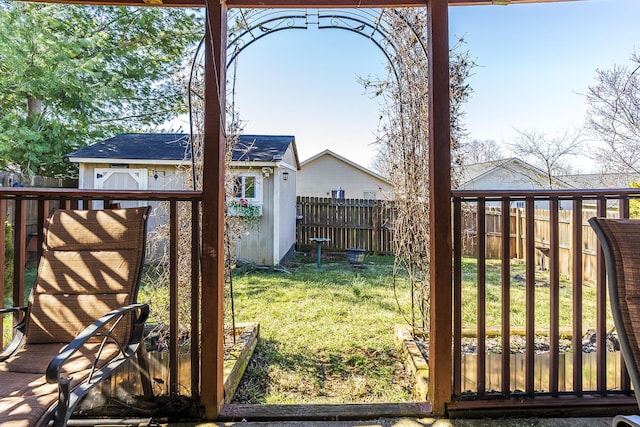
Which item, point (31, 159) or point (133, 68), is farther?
point (133, 68)

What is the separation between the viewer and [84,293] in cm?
178

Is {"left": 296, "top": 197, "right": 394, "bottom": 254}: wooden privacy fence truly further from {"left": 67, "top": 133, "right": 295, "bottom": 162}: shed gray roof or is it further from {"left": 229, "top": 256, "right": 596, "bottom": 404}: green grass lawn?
{"left": 229, "top": 256, "right": 596, "bottom": 404}: green grass lawn

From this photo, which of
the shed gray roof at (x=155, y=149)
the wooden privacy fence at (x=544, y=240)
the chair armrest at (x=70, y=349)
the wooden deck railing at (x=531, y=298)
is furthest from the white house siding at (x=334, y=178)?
the chair armrest at (x=70, y=349)

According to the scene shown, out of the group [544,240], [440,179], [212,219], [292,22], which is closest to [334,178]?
[544,240]

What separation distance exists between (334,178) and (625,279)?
1544cm

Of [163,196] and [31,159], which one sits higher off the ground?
[31,159]

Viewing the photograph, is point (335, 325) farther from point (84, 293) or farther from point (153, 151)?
point (153, 151)

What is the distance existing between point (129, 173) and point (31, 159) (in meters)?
3.87

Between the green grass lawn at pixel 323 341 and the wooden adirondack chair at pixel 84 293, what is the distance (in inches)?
34.8

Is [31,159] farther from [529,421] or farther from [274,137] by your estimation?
[529,421]

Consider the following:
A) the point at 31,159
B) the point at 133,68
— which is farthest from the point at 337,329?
the point at 133,68

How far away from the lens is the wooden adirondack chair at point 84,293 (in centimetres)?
161

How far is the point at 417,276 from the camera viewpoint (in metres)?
3.02

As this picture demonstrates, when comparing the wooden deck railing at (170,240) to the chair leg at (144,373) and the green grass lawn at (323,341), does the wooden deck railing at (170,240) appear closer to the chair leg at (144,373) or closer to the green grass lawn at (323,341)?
the chair leg at (144,373)
